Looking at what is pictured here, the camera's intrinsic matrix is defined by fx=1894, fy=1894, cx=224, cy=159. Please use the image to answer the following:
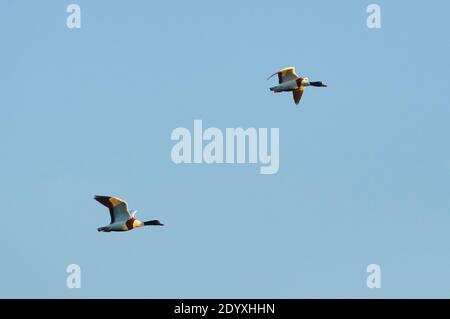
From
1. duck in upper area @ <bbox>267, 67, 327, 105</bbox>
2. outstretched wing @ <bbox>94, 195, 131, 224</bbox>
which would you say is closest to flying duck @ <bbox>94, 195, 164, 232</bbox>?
outstretched wing @ <bbox>94, 195, 131, 224</bbox>

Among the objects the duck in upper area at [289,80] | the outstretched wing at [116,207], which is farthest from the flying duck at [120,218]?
the duck in upper area at [289,80]

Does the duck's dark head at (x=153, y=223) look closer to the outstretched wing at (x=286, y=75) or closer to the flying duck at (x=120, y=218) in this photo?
the flying duck at (x=120, y=218)

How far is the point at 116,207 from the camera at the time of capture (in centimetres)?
9312

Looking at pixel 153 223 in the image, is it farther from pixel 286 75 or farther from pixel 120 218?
pixel 286 75

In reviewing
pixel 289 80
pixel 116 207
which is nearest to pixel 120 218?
pixel 116 207

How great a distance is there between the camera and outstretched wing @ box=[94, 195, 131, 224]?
303ft

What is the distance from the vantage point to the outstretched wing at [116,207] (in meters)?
92.4

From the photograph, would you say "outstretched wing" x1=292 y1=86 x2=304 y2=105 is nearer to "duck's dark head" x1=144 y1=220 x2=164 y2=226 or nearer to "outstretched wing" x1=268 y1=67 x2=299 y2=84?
"outstretched wing" x1=268 y1=67 x2=299 y2=84

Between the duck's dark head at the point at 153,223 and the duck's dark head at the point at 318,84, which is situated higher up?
the duck's dark head at the point at 318,84

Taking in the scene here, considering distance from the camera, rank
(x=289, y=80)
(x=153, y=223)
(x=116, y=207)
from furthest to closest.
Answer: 1. (x=289, y=80)
2. (x=153, y=223)
3. (x=116, y=207)
